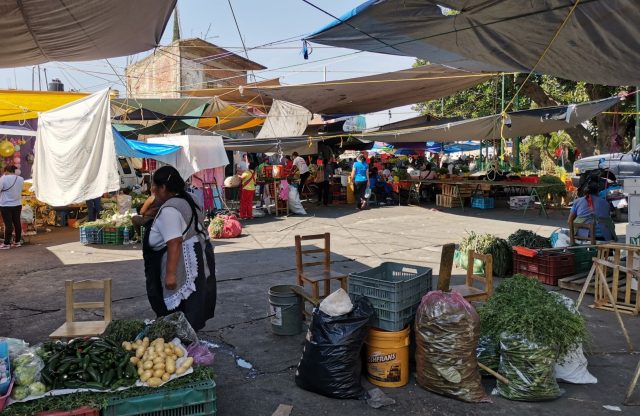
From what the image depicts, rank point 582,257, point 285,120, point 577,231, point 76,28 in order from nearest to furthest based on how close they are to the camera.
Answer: point 76,28 → point 582,257 → point 577,231 → point 285,120

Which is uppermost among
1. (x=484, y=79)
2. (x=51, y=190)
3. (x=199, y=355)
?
(x=484, y=79)

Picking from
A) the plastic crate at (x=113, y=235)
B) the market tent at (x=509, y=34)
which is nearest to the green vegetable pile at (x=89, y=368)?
the market tent at (x=509, y=34)

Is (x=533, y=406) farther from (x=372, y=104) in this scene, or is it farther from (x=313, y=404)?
(x=372, y=104)

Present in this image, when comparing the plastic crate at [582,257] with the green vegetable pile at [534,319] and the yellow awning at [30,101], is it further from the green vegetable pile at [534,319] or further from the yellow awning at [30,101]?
the yellow awning at [30,101]

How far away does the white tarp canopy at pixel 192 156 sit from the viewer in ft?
45.8

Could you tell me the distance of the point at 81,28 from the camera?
5.33 metres

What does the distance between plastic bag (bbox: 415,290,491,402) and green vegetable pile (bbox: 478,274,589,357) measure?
0.36 metres

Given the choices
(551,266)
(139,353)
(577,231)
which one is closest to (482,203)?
(577,231)

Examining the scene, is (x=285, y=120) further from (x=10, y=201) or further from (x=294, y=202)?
(x=10, y=201)

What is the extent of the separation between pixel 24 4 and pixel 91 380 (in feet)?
11.6

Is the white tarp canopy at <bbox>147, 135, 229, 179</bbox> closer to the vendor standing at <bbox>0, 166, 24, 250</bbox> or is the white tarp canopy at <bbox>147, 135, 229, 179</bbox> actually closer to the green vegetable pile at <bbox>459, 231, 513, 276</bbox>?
the vendor standing at <bbox>0, 166, 24, 250</bbox>

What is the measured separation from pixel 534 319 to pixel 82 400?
135 inches

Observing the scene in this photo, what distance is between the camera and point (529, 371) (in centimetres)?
399

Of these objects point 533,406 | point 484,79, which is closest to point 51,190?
point 533,406
